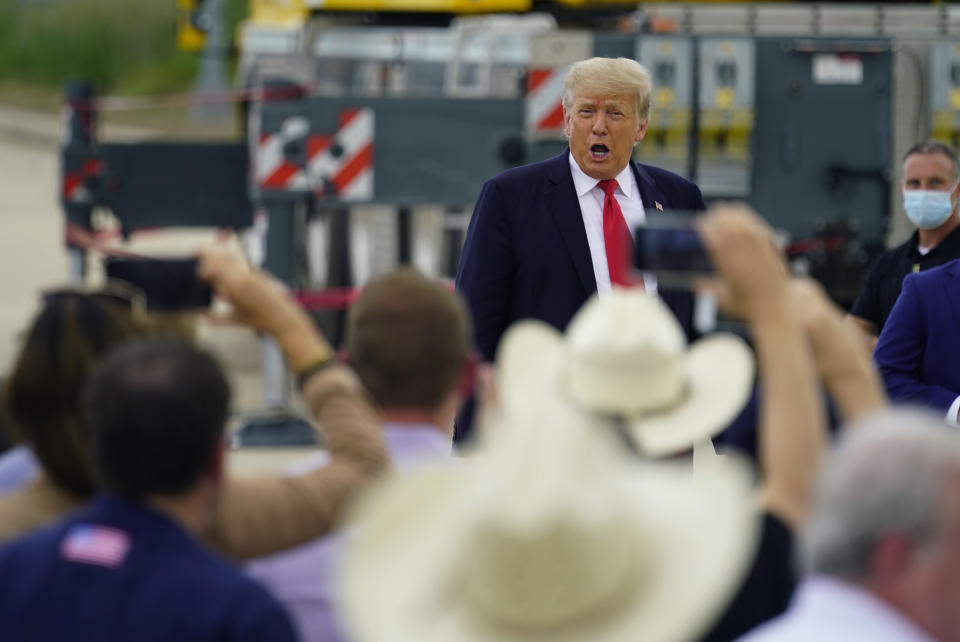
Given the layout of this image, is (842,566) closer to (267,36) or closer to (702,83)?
(702,83)

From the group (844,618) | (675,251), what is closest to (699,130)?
(675,251)

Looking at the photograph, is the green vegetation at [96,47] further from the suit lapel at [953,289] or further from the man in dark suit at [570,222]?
the man in dark suit at [570,222]

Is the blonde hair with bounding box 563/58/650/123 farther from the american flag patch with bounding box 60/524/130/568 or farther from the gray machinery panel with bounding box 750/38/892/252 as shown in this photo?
the gray machinery panel with bounding box 750/38/892/252

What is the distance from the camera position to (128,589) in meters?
2.62

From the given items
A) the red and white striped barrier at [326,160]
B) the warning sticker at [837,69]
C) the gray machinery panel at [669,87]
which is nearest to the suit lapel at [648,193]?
the gray machinery panel at [669,87]

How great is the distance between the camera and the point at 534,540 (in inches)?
83.0

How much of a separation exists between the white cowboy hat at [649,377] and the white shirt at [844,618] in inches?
30.3

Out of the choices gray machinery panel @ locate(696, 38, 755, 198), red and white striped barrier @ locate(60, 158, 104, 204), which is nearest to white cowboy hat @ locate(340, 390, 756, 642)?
gray machinery panel @ locate(696, 38, 755, 198)

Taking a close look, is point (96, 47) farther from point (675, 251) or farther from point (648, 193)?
point (675, 251)

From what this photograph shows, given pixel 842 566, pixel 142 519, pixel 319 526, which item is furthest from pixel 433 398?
pixel 842 566

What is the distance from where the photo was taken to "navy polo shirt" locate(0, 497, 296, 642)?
2596mm

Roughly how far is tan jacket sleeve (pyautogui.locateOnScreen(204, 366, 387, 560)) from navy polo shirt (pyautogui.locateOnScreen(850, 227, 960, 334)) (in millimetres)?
4111

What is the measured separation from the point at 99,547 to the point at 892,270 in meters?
4.72

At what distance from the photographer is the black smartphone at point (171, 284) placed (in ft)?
10.5
